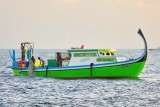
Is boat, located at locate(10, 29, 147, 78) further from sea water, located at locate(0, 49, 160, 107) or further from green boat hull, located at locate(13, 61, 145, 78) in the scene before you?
sea water, located at locate(0, 49, 160, 107)

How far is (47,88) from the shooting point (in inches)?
1880

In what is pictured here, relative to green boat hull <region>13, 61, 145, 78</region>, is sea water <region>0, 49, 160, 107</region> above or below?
below

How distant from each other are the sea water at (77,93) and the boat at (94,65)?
2.41ft

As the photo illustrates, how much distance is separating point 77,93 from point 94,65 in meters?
10.3

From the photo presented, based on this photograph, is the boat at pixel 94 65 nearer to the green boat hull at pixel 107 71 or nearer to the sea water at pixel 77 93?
the green boat hull at pixel 107 71

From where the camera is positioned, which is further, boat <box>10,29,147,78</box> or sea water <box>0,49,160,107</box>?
boat <box>10,29,147,78</box>

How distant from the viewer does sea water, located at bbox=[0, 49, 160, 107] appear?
3738cm

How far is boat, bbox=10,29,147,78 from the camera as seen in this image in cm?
5369

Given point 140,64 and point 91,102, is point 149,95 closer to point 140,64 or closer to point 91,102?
point 91,102

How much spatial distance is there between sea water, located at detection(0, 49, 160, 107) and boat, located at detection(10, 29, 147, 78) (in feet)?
2.41

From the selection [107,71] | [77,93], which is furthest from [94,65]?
[77,93]

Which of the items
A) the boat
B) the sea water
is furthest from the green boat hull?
the sea water

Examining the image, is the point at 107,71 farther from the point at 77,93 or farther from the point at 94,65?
the point at 77,93

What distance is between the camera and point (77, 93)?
43.8 m
